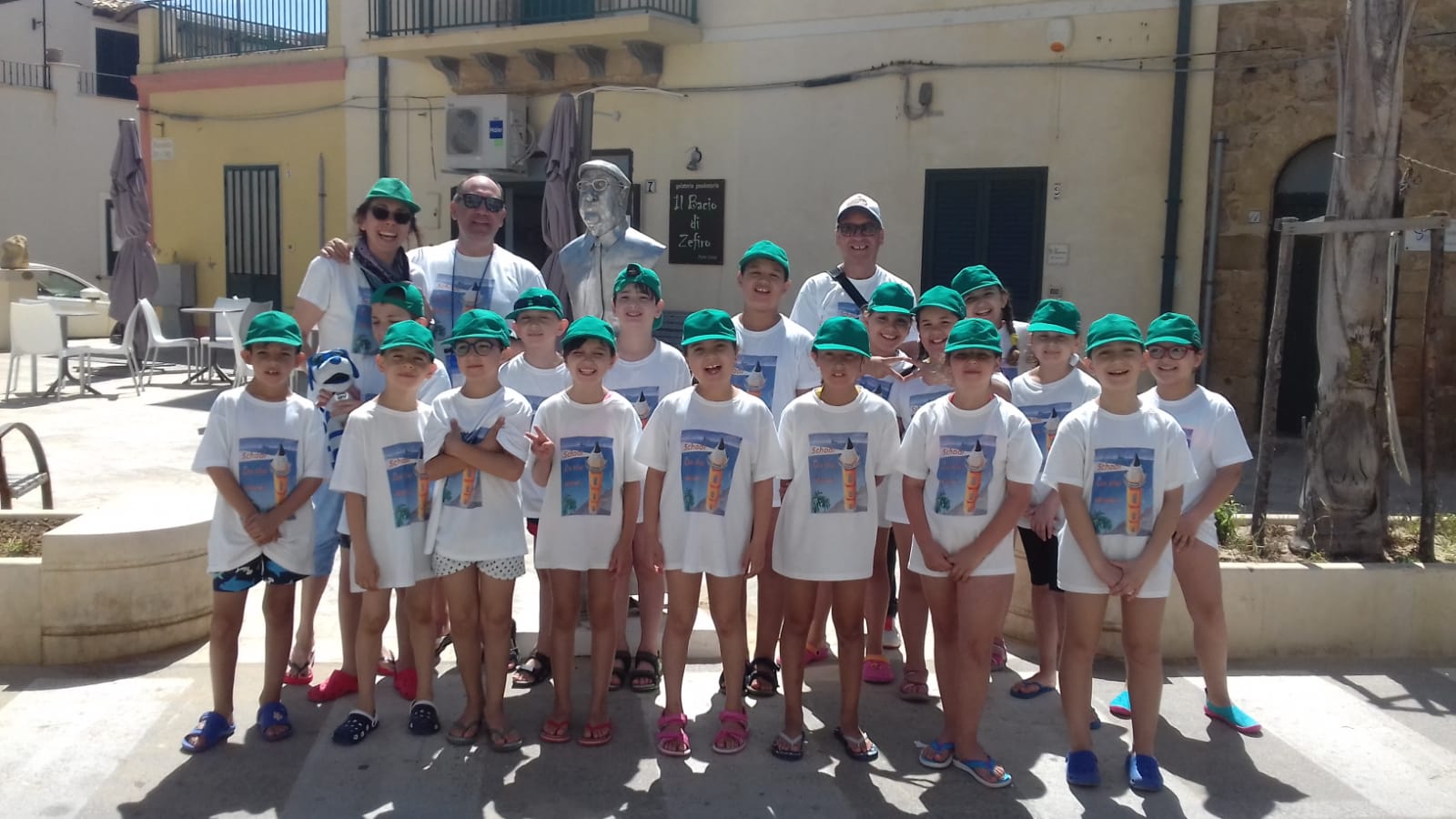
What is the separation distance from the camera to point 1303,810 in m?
3.78

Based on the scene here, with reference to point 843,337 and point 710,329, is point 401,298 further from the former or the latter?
point 843,337


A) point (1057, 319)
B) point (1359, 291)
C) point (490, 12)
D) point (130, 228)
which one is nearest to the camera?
point (1057, 319)

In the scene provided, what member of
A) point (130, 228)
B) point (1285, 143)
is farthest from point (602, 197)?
point (130, 228)

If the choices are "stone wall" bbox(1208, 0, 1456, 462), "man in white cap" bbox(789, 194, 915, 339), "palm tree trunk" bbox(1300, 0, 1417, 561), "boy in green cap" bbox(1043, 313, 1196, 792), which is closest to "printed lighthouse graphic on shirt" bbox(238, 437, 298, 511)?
"man in white cap" bbox(789, 194, 915, 339)

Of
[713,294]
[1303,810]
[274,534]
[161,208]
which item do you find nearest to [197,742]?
[274,534]

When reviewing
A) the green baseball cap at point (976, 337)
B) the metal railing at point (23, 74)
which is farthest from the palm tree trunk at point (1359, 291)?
the metal railing at point (23, 74)

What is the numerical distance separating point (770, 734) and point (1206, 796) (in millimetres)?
1484

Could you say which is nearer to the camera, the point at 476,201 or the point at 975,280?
the point at 975,280

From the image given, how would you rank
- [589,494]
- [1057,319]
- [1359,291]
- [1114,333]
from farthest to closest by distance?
[1359,291] → [1057,319] → [589,494] → [1114,333]

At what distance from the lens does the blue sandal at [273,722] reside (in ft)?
13.5

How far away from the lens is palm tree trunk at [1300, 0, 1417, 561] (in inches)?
212

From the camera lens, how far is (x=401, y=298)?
4391 millimetres

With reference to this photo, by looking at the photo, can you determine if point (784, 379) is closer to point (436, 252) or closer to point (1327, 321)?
point (436, 252)

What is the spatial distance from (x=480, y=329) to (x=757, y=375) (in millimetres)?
1192
